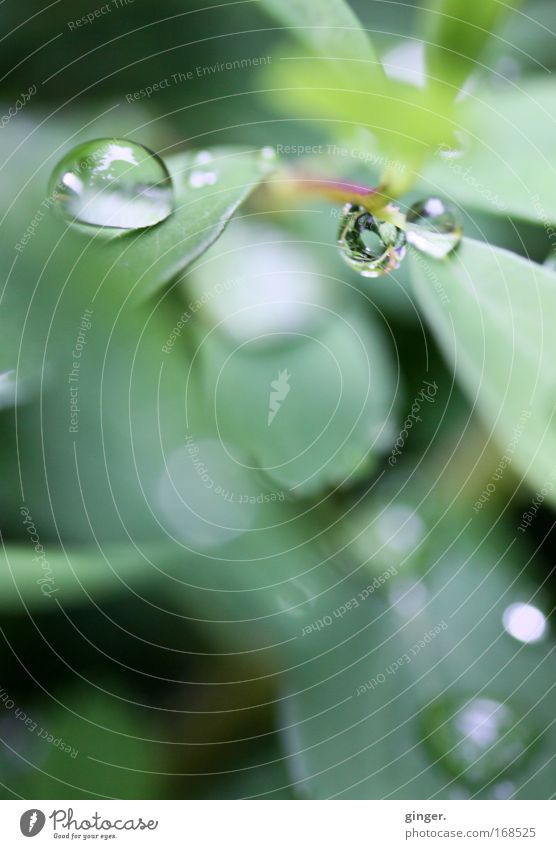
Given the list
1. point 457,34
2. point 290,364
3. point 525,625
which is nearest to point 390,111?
point 457,34

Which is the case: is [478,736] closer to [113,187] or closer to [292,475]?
[292,475]

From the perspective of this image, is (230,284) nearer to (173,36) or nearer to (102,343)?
(102,343)

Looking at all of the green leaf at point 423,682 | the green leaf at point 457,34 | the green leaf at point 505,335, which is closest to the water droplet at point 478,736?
the green leaf at point 423,682

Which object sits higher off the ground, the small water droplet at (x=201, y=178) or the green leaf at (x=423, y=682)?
the small water droplet at (x=201, y=178)

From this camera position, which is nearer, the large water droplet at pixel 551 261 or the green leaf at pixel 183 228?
the green leaf at pixel 183 228

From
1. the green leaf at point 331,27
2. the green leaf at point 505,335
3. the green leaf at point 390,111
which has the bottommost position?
the green leaf at point 505,335

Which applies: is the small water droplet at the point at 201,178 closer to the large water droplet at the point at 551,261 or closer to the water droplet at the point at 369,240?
the water droplet at the point at 369,240
